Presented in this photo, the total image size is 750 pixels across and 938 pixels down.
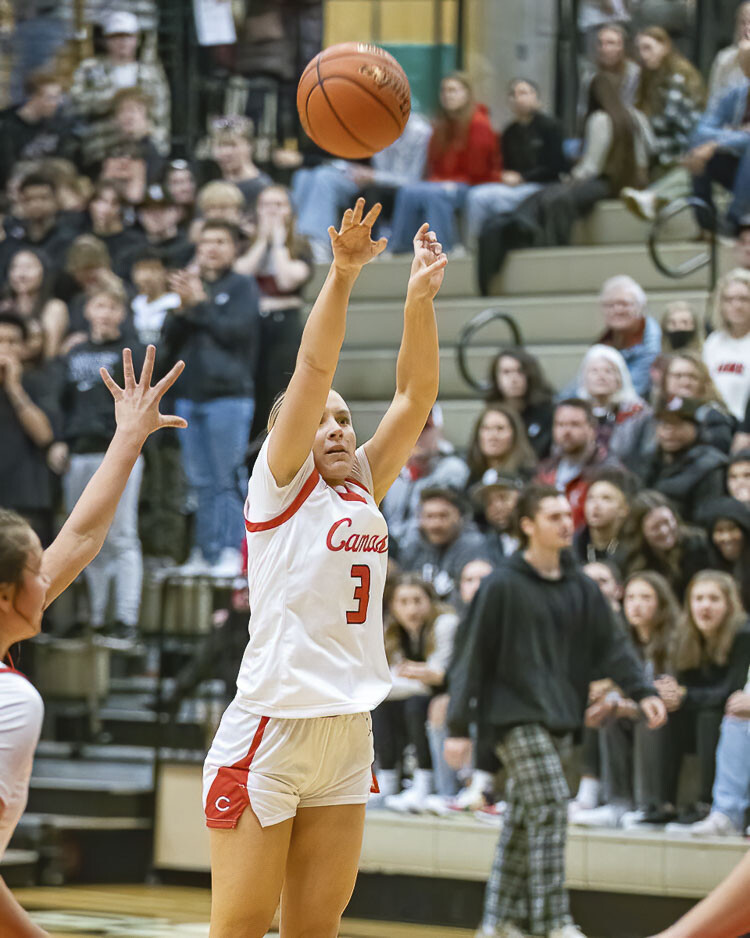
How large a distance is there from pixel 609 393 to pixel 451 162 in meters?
2.78

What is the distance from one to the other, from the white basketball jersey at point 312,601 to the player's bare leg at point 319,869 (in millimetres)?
245

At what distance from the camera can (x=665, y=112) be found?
31.9 ft

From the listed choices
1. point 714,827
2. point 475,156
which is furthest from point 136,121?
point 714,827

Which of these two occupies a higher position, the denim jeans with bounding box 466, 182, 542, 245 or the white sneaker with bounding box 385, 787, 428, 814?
the denim jeans with bounding box 466, 182, 542, 245

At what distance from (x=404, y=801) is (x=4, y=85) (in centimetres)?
717

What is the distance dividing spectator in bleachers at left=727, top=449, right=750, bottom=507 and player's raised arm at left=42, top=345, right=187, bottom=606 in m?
4.01

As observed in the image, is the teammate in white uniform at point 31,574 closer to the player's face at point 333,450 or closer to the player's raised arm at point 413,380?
the player's face at point 333,450

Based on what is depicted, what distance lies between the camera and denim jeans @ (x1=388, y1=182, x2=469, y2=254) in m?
10.0

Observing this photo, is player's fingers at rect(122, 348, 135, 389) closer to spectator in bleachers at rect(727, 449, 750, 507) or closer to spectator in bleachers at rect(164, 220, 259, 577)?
spectator in bleachers at rect(727, 449, 750, 507)

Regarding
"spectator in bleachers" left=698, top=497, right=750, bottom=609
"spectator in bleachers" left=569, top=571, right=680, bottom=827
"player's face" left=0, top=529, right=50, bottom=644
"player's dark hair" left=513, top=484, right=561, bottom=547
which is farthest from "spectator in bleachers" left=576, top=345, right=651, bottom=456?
"player's face" left=0, top=529, right=50, bottom=644

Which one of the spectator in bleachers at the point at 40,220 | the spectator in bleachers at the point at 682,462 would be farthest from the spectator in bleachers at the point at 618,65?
the spectator in bleachers at the point at 40,220

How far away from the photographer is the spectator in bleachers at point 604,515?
7.25m

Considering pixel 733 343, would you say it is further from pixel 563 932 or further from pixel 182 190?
pixel 182 190

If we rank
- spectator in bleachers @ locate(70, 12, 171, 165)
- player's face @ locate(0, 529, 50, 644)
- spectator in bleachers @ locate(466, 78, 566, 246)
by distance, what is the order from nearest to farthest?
player's face @ locate(0, 529, 50, 644), spectator in bleachers @ locate(466, 78, 566, 246), spectator in bleachers @ locate(70, 12, 171, 165)
